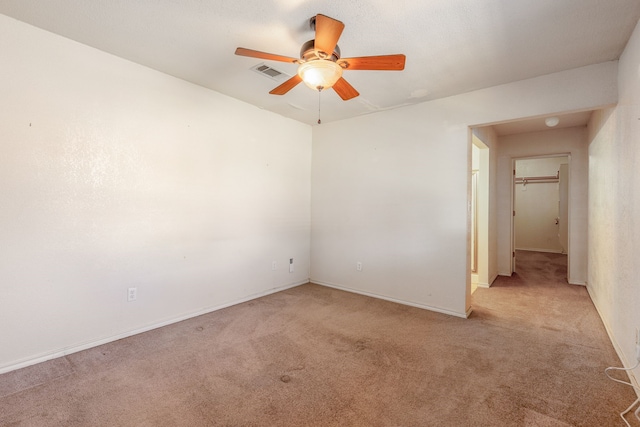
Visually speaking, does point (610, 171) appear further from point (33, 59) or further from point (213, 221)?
point (33, 59)

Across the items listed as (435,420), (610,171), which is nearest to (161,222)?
(435,420)

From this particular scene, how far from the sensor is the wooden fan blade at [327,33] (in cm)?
158

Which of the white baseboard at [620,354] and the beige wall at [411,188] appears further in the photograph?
the beige wall at [411,188]

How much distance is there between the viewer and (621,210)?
2422 mm

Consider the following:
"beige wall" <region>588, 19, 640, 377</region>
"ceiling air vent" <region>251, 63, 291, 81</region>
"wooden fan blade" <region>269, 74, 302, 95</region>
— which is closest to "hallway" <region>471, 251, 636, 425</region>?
"beige wall" <region>588, 19, 640, 377</region>

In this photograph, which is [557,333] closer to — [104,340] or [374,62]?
[374,62]

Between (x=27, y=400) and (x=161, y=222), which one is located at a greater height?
(x=161, y=222)

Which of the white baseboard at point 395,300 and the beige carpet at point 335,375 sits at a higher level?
the white baseboard at point 395,300

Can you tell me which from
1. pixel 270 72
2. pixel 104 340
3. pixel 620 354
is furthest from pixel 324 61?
pixel 620 354

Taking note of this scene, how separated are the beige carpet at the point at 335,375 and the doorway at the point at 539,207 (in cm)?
547

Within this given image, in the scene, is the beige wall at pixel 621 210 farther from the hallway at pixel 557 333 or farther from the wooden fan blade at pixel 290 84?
the wooden fan blade at pixel 290 84

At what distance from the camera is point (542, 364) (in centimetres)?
227

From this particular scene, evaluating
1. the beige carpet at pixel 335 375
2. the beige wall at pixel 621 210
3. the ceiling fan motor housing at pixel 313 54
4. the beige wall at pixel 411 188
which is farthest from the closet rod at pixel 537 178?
the ceiling fan motor housing at pixel 313 54

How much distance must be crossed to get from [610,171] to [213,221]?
4.17m
